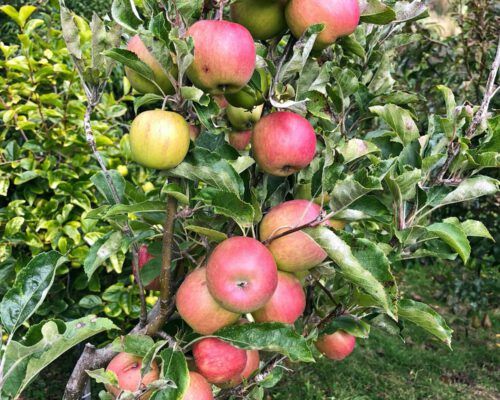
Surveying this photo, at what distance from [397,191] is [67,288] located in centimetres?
165

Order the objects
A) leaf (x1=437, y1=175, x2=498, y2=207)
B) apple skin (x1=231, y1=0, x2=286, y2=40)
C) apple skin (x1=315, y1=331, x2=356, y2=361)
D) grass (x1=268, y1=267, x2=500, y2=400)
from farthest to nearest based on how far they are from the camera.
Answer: grass (x1=268, y1=267, x2=500, y2=400) → apple skin (x1=315, y1=331, x2=356, y2=361) → leaf (x1=437, y1=175, x2=498, y2=207) → apple skin (x1=231, y1=0, x2=286, y2=40)

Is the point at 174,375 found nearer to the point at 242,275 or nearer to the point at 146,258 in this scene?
the point at 242,275

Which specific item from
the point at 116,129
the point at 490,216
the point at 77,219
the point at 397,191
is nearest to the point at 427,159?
the point at 397,191

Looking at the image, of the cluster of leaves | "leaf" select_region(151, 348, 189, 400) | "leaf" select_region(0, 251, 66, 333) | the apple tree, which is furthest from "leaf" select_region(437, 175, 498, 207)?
the cluster of leaves

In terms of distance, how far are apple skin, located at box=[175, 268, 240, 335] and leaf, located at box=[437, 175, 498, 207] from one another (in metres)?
0.50

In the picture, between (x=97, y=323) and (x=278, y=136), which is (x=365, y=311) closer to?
(x=278, y=136)

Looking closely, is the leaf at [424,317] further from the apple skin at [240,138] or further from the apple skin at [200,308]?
the apple skin at [240,138]

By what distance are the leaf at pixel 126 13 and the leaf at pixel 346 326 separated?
749mm

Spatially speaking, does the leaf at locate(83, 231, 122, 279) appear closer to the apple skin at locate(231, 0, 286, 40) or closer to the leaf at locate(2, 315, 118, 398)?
the leaf at locate(2, 315, 118, 398)

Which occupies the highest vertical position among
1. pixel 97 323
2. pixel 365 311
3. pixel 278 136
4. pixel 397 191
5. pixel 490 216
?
pixel 278 136

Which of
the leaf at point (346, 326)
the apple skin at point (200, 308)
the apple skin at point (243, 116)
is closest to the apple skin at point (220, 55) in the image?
the apple skin at point (243, 116)

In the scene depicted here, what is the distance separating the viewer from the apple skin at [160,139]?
0.87 meters

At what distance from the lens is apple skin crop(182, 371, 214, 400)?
0.92 meters

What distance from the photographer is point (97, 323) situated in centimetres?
89
